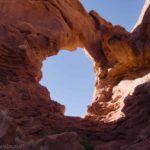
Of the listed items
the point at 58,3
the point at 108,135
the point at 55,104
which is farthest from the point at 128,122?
the point at 58,3

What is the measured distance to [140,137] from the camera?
49.2 feet

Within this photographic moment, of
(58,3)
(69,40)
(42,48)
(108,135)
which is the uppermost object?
(58,3)

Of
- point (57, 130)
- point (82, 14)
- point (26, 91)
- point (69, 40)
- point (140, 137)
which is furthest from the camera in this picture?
point (82, 14)

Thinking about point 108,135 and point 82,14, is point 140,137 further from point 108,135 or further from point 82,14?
point 82,14

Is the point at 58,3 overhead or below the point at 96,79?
overhead

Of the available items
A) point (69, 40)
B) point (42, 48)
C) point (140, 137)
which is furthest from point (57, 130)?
point (69, 40)

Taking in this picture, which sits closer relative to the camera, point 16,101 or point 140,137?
point 140,137

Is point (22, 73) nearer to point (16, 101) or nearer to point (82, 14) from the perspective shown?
point (16, 101)

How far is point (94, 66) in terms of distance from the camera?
95.8 ft

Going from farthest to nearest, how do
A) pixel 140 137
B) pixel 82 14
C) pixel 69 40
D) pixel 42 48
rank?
1. pixel 82 14
2. pixel 69 40
3. pixel 42 48
4. pixel 140 137

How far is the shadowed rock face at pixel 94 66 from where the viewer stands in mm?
17203

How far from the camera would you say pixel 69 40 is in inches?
1022

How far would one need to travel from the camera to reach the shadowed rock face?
A: 1720 centimetres

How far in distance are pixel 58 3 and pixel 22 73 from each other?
771cm
